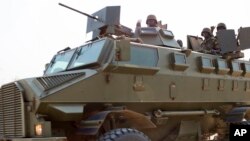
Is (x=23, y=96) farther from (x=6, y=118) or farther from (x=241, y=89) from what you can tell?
(x=241, y=89)

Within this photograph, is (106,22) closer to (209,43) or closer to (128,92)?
(128,92)

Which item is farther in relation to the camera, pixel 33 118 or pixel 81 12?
pixel 81 12

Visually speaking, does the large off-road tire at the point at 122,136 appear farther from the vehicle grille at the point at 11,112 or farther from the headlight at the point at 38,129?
the vehicle grille at the point at 11,112

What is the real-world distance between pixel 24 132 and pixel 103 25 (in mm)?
3507

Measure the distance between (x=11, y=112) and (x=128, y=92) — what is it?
1987mm

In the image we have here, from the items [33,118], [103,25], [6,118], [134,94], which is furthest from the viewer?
[103,25]

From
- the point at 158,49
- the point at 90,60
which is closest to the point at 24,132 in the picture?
the point at 90,60

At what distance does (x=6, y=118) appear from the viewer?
679cm

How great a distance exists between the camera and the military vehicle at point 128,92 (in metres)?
6.35

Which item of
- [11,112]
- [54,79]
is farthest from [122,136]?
[11,112]

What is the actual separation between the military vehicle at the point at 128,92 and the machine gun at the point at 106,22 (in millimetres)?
23

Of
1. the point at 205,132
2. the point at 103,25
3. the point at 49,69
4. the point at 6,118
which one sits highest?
the point at 103,25

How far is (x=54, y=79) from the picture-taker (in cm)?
677

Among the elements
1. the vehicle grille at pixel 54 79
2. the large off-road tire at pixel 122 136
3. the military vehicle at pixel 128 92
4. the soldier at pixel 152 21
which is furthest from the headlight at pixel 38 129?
the soldier at pixel 152 21
